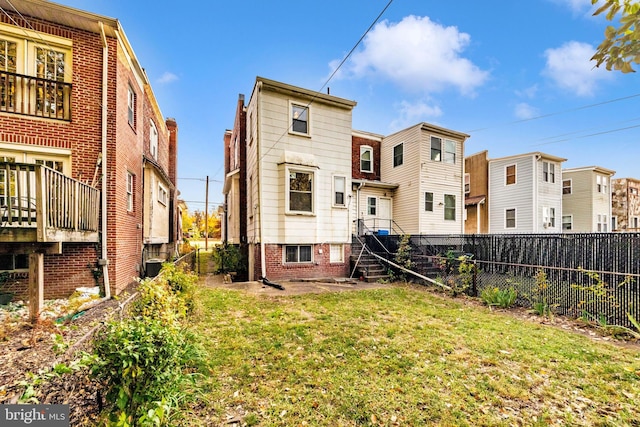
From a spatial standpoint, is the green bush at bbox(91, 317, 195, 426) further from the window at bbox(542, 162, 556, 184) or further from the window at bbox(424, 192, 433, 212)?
the window at bbox(542, 162, 556, 184)

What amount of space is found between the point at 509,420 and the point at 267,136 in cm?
1029

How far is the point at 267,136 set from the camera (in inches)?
428

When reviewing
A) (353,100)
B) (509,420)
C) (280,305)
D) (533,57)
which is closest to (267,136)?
(353,100)

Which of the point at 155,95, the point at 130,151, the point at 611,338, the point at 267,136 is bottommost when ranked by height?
the point at 611,338

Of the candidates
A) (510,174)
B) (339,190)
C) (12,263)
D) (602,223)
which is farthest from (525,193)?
(12,263)

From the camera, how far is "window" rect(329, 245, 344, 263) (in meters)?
11.9

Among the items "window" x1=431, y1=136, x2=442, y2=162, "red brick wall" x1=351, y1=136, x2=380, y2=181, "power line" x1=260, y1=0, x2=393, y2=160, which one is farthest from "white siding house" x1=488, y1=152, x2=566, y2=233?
"power line" x1=260, y1=0, x2=393, y2=160

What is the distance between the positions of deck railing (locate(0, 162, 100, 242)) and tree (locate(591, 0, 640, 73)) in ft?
24.2

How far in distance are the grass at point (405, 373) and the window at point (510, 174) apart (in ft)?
55.4

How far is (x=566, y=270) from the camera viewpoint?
265 inches

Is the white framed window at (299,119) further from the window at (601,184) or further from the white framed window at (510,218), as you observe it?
the window at (601,184)

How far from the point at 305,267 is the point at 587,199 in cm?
2447

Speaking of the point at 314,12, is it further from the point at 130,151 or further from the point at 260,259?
the point at 260,259

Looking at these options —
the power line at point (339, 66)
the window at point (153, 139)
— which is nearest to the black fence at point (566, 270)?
the power line at point (339, 66)
